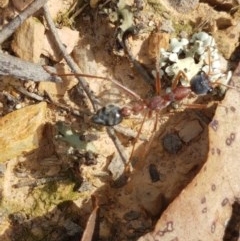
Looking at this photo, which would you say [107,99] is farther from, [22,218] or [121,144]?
[22,218]

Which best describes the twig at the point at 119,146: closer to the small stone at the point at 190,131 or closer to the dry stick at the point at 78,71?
the dry stick at the point at 78,71

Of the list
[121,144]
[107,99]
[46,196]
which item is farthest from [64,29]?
[46,196]

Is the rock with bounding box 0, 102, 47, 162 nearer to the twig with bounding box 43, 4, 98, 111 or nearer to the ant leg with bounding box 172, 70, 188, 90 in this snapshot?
the twig with bounding box 43, 4, 98, 111

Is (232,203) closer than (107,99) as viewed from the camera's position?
Yes

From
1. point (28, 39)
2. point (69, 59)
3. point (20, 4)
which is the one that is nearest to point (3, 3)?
point (20, 4)

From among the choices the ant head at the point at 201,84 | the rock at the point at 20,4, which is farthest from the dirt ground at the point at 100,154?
the rock at the point at 20,4

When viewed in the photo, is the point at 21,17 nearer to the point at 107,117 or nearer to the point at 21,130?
the point at 21,130
